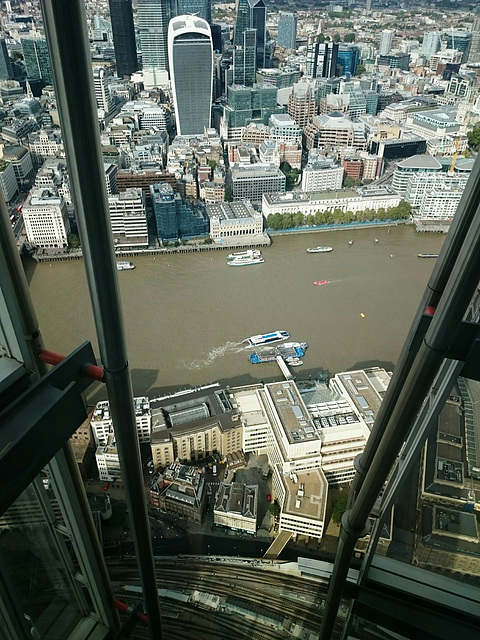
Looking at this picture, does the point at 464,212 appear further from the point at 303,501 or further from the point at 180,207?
the point at 180,207

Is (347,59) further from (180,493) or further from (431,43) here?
(180,493)

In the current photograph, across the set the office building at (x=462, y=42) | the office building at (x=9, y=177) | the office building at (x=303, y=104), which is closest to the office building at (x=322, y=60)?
the office building at (x=303, y=104)

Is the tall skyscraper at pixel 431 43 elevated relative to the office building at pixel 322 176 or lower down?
elevated

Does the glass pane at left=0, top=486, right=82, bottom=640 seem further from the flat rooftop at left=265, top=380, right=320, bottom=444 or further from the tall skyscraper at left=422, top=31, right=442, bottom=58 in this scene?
the tall skyscraper at left=422, top=31, right=442, bottom=58

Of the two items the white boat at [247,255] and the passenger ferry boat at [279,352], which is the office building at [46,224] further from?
the passenger ferry boat at [279,352]

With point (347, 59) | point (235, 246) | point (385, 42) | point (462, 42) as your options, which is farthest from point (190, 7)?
point (235, 246)
